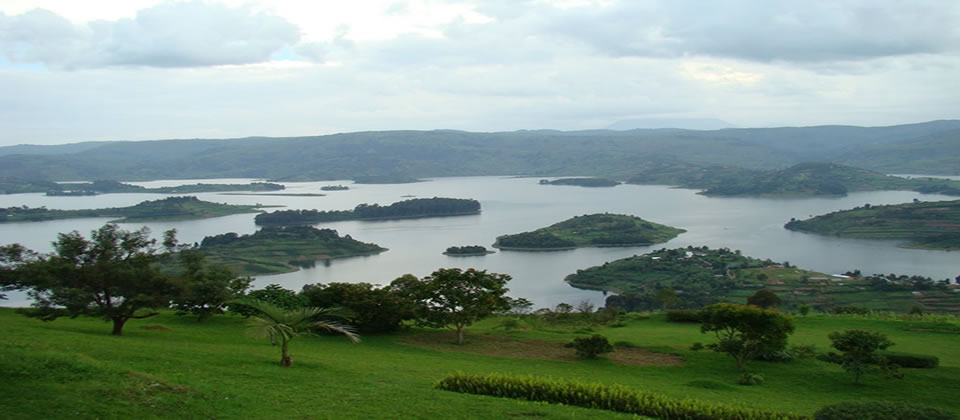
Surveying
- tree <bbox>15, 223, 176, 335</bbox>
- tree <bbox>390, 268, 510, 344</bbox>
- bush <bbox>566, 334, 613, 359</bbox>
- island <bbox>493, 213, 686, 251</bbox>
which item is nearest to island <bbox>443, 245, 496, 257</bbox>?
island <bbox>493, 213, 686, 251</bbox>

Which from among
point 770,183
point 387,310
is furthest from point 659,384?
point 770,183

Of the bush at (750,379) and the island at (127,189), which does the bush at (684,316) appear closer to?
the bush at (750,379)

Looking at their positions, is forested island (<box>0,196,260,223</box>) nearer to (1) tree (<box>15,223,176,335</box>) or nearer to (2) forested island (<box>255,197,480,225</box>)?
(2) forested island (<box>255,197,480,225</box>)

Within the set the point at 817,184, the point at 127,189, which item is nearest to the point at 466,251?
the point at 817,184

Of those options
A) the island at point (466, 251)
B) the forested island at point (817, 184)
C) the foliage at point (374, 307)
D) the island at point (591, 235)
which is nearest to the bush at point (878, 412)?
the foliage at point (374, 307)

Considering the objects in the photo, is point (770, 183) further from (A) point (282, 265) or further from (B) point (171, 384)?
(B) point (171, 384)
